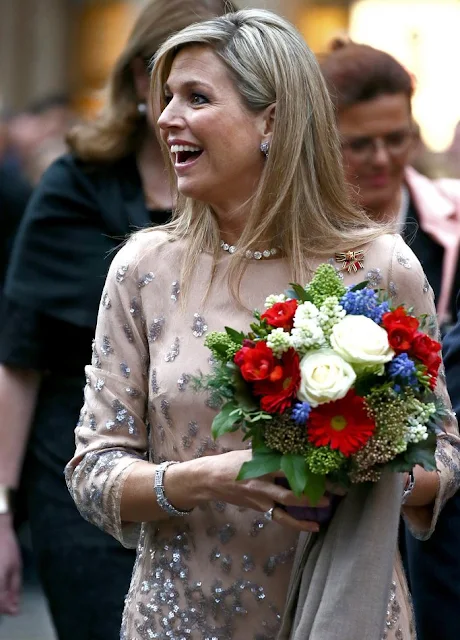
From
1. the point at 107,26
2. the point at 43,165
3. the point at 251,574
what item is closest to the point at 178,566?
the point at 251,574

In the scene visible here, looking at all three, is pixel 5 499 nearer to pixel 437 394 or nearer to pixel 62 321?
pixel 62 321

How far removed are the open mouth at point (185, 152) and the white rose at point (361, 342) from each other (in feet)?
2.39

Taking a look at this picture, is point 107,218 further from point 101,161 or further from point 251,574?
point 251,574

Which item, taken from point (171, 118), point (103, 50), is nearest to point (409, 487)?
point (171, 118)

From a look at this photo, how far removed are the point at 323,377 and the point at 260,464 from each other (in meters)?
0.22

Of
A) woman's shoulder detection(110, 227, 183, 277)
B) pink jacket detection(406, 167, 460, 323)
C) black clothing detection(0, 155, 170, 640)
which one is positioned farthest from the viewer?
pink jacket detection(406, 167, 460, 323)

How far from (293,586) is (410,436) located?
0.49m

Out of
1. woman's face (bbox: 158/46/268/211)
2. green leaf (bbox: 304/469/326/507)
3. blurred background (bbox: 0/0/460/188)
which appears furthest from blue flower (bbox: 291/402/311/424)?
blurred background (bbox: 0/0/460/188)

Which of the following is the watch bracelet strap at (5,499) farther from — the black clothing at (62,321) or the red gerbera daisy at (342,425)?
the red gerbera daisy at (342,425)

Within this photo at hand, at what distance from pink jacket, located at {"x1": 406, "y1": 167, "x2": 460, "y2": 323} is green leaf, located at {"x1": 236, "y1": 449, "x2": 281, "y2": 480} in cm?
195

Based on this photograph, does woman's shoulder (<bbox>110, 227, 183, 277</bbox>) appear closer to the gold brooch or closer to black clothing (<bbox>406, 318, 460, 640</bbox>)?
the gold brooch

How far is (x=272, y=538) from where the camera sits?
3.40 metres

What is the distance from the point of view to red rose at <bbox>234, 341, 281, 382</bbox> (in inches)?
116

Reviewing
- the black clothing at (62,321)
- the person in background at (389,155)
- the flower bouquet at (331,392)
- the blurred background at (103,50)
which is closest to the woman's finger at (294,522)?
the flower bouquet at (331,392)
